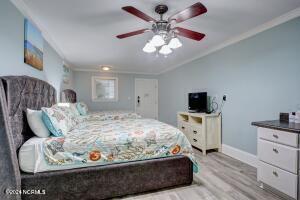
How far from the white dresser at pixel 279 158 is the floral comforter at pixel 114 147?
0.85 m

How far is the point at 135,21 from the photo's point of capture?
2219 mm

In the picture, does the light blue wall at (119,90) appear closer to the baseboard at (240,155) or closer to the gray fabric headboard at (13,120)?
the gray fabric headboard at (13,120)

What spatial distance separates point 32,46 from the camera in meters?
2.10

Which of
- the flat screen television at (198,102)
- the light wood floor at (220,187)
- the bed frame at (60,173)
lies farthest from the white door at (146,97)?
the bed frame at (60,173)

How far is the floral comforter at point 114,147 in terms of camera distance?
5.30ft

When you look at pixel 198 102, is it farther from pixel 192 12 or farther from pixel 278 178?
pixel 192 12

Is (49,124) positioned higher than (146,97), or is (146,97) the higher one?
(146,97)

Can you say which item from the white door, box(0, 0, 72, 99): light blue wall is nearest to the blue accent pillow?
box(0, 0, 72, 99): light blue wall

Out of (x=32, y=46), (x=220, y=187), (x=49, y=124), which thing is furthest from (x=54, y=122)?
(x=220, y=187)

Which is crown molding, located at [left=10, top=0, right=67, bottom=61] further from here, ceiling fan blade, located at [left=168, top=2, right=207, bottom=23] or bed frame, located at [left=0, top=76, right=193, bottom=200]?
ceiling fan blade, located at [left=168, top=2, right=207, bottom=23]

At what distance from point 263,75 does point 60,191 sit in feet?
10.6

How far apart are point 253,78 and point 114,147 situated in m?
2.56

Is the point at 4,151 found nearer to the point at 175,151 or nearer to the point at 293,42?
the point at 175,151

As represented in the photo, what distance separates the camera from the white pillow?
172 centimetres
